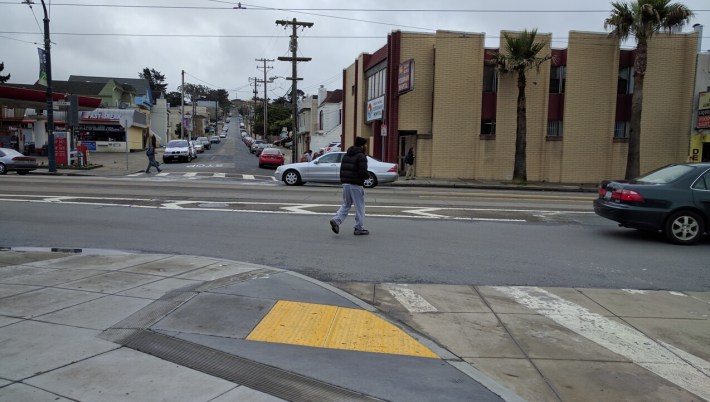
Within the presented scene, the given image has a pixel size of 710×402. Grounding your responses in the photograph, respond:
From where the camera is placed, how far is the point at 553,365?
15.0 ft

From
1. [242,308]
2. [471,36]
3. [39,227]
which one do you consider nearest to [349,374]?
[242,308]

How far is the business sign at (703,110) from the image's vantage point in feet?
86.3

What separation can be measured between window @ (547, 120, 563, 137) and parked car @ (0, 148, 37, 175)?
25.7 m

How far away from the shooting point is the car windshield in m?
9.96

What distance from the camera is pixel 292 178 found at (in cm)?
2075

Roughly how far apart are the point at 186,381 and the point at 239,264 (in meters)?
3.79

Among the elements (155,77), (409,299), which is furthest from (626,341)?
(155,77)

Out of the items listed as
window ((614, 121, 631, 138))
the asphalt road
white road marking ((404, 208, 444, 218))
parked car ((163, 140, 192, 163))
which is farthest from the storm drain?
parked car ((163, 140, 192, 163))

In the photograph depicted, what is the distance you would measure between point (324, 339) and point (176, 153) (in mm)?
37245

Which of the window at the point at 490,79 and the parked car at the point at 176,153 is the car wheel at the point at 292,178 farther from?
the parked car at the point at 176,153

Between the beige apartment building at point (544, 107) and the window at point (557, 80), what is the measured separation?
0.05 metres

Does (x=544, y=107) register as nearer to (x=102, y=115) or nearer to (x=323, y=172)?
(x=323, y=172)

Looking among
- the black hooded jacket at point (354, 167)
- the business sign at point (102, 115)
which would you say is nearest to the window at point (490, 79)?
the black hooded jacket at point (354, 167)

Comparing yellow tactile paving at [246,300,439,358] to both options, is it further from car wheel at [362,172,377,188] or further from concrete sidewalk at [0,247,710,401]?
car wheel at [362,172,377,188]
